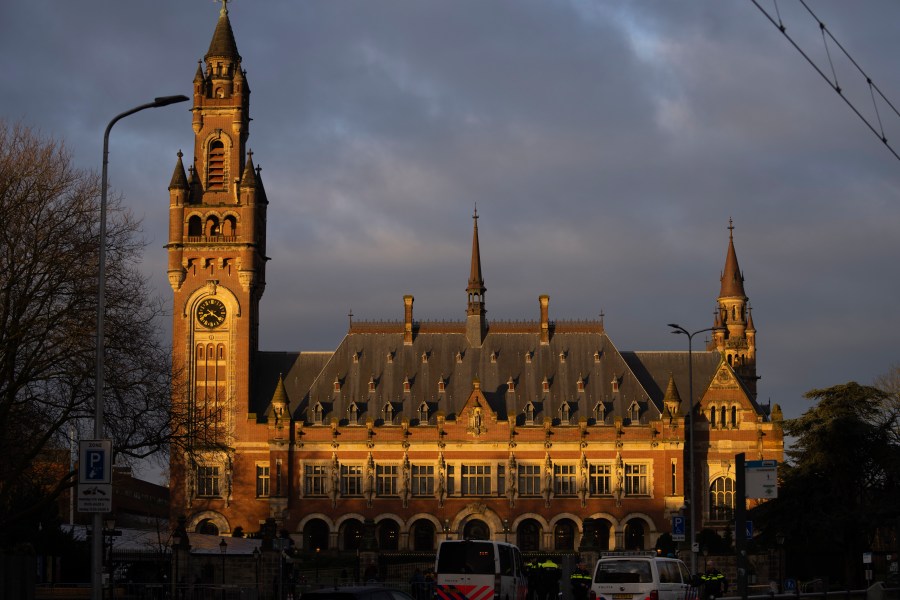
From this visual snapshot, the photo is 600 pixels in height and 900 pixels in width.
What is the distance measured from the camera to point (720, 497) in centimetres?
9731

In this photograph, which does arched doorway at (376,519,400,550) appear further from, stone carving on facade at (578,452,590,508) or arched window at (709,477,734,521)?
arched window at (709,477,734,521)

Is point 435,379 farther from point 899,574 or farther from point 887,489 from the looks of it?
point 899,574

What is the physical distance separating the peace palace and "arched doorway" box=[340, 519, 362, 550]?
0.09m

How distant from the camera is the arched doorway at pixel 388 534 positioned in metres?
95.8

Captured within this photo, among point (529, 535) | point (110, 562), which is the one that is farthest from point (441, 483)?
point (110, 562)

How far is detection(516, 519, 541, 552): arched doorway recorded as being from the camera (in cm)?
9619

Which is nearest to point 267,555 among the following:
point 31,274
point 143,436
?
point 143,436

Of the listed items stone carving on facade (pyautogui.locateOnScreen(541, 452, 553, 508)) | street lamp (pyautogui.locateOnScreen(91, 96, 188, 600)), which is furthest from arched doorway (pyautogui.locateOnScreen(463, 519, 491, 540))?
street lamp (pyautogui.locateOnScreen(91, 96, 188, 600))

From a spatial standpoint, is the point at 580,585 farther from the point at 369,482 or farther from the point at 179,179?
the point at 179,179

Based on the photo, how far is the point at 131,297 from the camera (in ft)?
154

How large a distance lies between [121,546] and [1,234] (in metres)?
27.5

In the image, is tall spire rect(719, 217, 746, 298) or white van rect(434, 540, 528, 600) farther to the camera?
tall spire rect(719, 217, 746, 298)

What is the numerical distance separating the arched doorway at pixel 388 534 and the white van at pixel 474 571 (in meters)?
52.4

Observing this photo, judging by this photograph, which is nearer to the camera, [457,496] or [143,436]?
[143,436]
